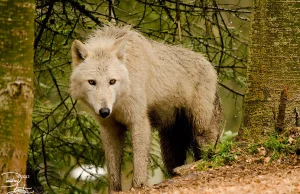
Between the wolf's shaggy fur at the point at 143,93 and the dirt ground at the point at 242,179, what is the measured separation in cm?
94

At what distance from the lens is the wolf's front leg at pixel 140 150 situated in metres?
7.80

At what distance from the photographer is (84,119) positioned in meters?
10.5

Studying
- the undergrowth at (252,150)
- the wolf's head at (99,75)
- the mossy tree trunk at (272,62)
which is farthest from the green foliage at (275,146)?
the wolf's head at (99,75)

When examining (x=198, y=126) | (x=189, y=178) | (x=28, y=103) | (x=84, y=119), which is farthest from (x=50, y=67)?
(x=28, y=103)

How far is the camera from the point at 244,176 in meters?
6.45

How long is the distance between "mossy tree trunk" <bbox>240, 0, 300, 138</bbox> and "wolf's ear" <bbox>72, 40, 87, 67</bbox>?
1.98 meters

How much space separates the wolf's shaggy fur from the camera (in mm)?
7625

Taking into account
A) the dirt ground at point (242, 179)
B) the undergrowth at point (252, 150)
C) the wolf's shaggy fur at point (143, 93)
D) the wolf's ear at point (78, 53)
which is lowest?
the dirt ground at point (242, 179)

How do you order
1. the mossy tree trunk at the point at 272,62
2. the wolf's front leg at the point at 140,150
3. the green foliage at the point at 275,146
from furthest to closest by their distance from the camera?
1. the wolf's front leg at the point at 140,150
2. the mossy tree trunk at the point at 272,62
3. the green foliage at the point at 275,146

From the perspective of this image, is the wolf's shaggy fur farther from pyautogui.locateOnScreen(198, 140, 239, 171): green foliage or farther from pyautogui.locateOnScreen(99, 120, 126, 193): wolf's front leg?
pyautogui.locateOnScreen(198, 140, 239, 171): green foliage

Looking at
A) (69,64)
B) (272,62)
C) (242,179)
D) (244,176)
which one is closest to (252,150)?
(244,176)

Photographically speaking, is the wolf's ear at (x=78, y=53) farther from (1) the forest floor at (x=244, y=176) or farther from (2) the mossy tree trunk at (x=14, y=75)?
(2) the mossy tree trunk at (x=14, y=75)

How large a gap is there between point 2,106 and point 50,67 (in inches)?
184

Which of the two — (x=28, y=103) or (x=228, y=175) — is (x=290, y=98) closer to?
(x=228, y=175)
